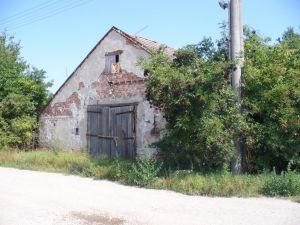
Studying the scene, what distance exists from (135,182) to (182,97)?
2646 millimetres

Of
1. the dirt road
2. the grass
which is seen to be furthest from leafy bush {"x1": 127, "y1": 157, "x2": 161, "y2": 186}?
the dirt road

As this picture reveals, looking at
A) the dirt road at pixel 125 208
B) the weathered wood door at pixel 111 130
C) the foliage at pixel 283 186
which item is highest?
the weathered wood door at pixel 111 130

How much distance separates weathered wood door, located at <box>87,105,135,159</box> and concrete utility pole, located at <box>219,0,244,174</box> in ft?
17.1

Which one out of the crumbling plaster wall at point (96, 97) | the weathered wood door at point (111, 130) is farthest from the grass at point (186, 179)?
the crumbling plaster wall at point (96, 97)

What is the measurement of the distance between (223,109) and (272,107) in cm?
130

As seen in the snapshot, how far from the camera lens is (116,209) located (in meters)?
8.37

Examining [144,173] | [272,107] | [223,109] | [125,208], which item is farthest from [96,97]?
[125,208]

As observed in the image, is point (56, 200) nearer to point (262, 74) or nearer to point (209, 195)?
point (209, 195)

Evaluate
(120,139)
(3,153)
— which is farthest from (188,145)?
(3,153)

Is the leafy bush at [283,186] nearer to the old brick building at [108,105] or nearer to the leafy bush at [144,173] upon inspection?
the leafy bush at [144,173]

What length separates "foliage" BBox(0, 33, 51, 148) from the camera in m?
18.8

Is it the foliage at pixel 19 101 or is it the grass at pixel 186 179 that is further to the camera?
the foliage at pixel 19 101

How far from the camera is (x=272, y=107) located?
10797mm

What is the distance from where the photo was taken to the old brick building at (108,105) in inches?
603
